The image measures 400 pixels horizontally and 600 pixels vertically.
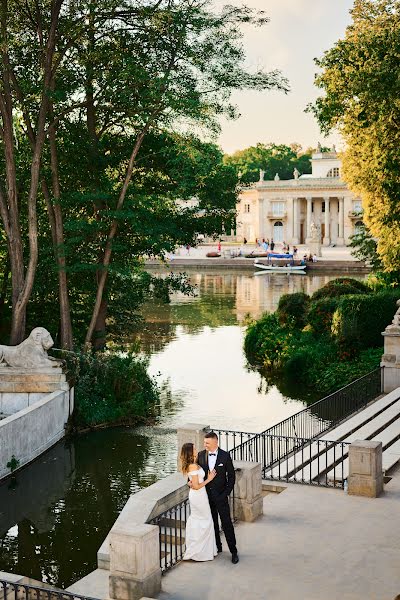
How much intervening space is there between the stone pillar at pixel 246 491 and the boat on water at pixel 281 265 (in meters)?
67.4

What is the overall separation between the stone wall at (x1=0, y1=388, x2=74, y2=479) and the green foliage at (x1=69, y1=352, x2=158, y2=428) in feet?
2.31

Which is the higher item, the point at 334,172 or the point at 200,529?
the point at 334,172

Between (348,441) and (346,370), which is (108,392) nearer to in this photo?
(348,441)

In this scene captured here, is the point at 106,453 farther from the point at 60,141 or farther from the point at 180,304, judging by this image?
the point at 180,304

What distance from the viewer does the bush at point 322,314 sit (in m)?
36.1

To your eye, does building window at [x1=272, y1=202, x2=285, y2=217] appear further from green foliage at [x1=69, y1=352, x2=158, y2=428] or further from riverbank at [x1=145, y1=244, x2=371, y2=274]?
green foliage at [x1=69, y1=352, x2=158, y2=428]

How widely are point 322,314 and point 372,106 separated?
404 inches

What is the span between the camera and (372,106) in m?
29.1

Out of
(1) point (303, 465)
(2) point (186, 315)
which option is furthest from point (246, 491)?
(2) point (186, 315)

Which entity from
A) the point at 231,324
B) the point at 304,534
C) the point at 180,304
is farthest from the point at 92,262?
the point at 180,304

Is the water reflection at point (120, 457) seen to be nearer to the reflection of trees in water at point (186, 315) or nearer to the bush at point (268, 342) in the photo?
the reflection of trees in water at point (186, 315)

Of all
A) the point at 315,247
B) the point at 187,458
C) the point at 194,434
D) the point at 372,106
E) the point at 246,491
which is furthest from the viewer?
the point at 315,247

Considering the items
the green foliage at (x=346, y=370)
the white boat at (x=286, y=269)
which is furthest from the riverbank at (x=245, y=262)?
the green foliage at (x=346, y=370)

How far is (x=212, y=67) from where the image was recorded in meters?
27.2
